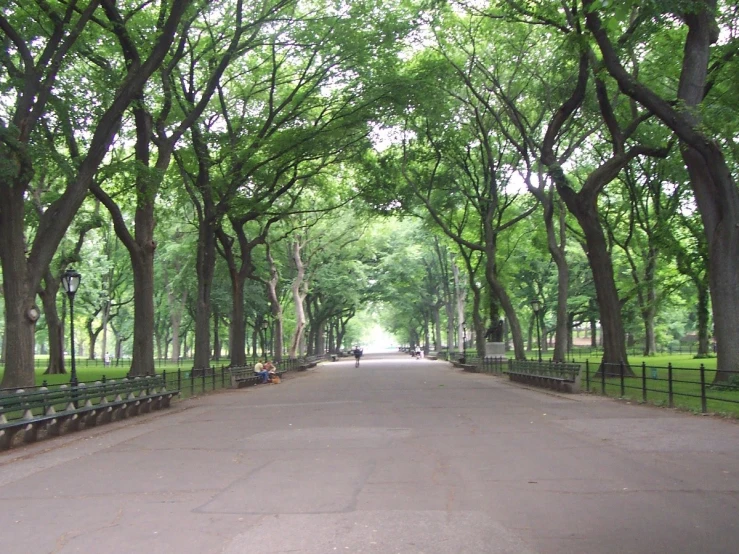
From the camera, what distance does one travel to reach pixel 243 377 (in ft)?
102

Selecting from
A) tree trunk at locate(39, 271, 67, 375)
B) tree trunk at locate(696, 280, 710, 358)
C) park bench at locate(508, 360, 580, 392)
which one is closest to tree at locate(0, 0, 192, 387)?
park bench at locate(508, 360, 580, 392)

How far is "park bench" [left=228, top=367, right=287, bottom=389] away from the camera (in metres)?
29.6

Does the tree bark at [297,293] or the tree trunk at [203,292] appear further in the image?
the tree bark at [297,293]

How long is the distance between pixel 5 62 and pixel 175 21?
13.8ft

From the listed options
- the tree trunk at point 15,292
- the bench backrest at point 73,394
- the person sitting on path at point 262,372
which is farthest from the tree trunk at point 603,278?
the tree trunk at point 15,292

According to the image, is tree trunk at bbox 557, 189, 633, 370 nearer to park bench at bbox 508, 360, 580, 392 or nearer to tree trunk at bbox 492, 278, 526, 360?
park bench at bbox 508, 360, 580, 392

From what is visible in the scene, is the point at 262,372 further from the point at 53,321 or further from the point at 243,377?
the point at 53,321

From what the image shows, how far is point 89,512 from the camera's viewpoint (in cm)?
727

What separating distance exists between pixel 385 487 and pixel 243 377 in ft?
77.2

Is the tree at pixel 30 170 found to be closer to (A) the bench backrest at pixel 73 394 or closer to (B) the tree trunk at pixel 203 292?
(A) the bench backrest at pixel 73 394

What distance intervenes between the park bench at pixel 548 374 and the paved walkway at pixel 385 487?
7.20 metres

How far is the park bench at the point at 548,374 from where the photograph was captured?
22.3 m

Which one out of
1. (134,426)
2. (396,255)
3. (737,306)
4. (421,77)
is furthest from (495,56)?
(396,255)

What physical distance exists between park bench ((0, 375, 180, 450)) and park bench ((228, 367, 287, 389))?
28.7ft
